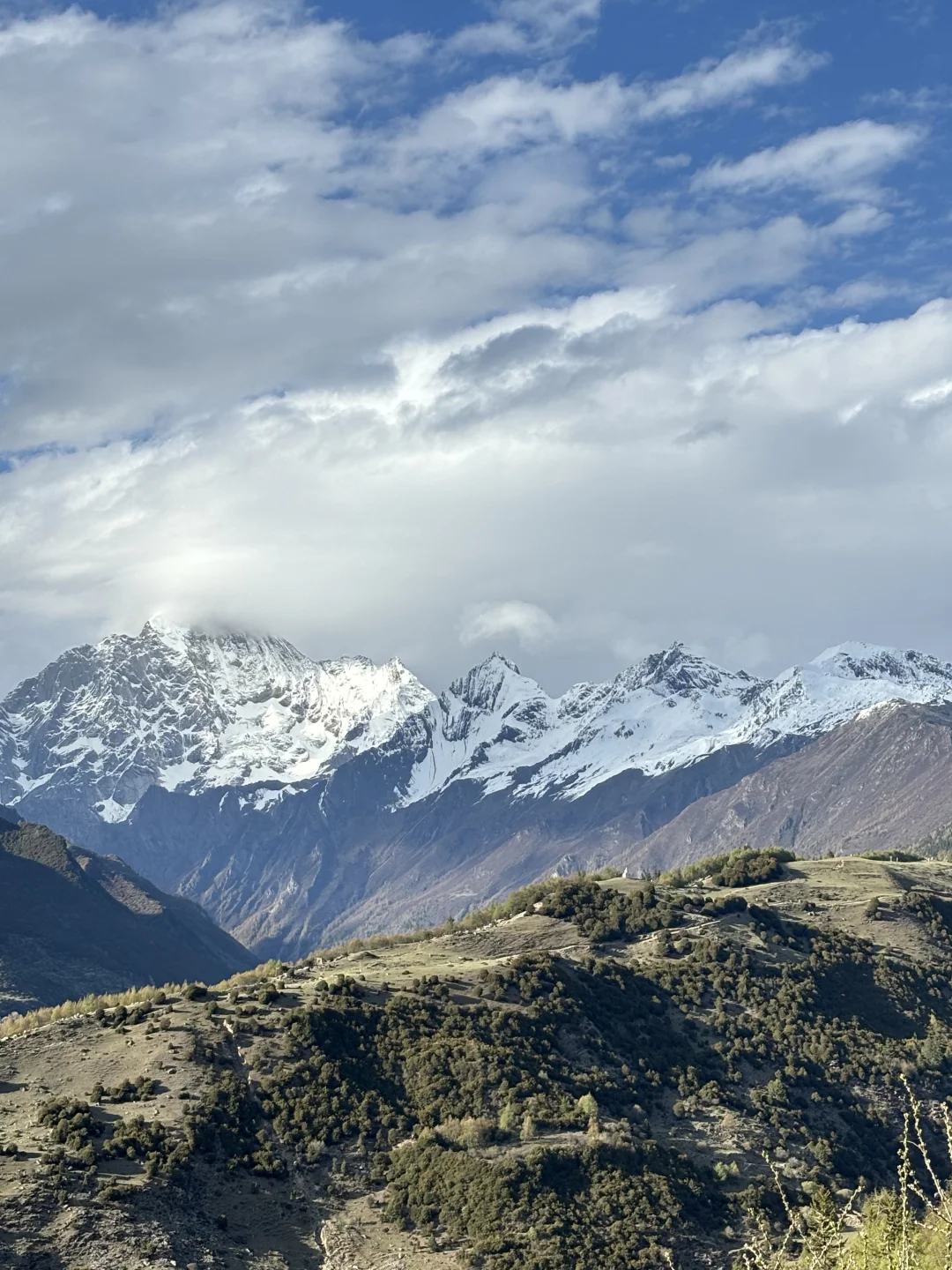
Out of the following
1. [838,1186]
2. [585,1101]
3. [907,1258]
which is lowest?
[838,1186]

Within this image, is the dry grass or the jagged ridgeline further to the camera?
the dry grass

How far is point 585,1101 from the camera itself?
12912cm

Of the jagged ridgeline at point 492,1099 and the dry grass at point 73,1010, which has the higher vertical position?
the dry grass at point 73,1010

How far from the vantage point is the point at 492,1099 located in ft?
426

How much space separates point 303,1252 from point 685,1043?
58.6 metres

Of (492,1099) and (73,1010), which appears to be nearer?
(492,1099)

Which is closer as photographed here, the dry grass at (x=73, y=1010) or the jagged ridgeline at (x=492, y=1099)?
the jagged ridgeline at (x=492, y=1099)

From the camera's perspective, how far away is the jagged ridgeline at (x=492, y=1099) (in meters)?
107

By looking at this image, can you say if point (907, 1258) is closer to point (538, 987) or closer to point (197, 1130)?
point (197, 1130)

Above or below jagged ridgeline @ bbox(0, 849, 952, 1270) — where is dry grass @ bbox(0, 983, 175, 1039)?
above

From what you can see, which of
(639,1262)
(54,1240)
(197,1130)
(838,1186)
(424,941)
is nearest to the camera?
(54,1240)

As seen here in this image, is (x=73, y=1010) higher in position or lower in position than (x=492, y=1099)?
higher

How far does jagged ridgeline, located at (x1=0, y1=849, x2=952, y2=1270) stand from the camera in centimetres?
10662

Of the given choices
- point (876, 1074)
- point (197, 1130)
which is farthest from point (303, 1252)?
point (876, 1074)
